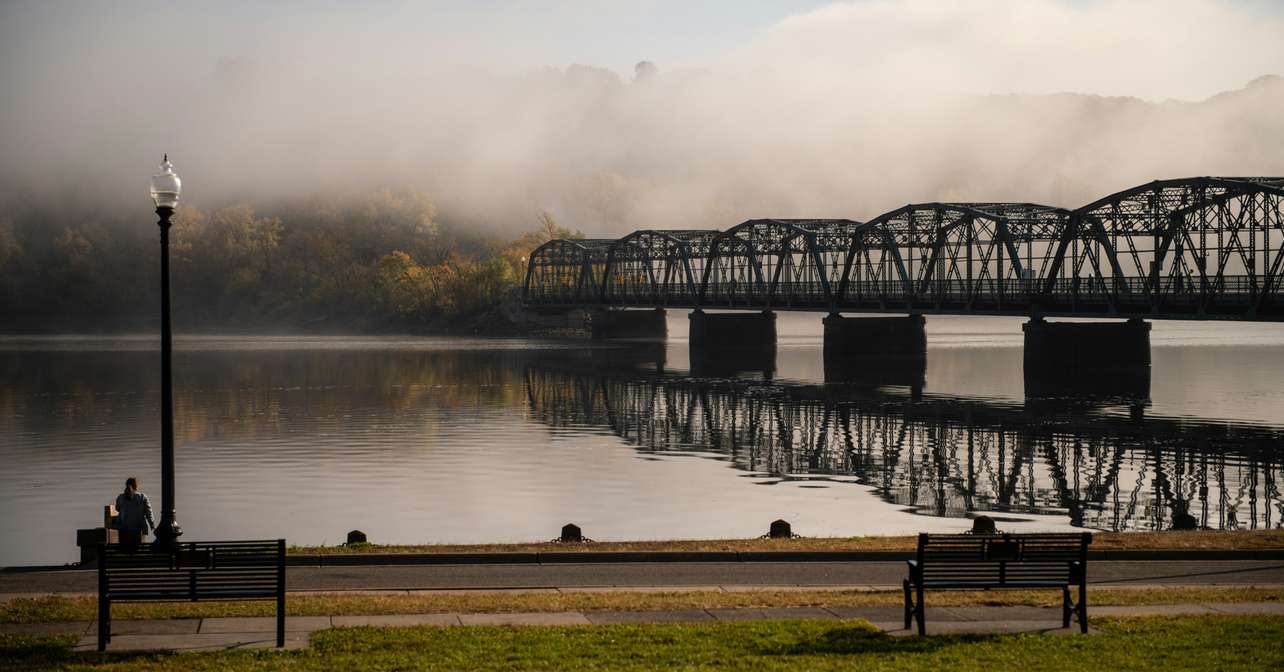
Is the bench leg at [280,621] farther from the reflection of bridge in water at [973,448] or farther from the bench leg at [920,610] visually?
the reflection of bridge in water at [973,448]

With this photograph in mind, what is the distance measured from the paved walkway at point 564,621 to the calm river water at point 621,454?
16.3 meters

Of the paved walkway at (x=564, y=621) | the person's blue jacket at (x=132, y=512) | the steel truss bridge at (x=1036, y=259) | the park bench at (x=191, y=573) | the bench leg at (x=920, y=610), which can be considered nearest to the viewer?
the park bench at (x=191, y=573)

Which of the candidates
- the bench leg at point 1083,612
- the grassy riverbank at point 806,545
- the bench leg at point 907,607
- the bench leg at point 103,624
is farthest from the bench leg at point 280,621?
the bench leg at point 1083,612

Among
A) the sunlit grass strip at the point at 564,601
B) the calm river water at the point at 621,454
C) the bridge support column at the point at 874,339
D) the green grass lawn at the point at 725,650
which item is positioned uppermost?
the bridge support column at the point at 874,339

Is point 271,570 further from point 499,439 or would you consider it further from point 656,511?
point 499,439

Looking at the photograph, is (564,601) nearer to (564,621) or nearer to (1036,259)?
(564,621)

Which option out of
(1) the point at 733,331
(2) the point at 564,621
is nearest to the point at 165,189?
(2) the point at 564,621

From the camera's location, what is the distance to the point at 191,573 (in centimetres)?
1706

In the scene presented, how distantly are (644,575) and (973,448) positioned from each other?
129ft

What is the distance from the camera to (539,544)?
26328 mm

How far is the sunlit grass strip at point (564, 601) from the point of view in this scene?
741 inches

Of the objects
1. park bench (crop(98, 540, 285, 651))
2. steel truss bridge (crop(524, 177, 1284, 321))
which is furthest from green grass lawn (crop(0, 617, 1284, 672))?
steel truss bridge (crop(524, 177, 1284, 321))

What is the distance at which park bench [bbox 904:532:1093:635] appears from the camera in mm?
17797

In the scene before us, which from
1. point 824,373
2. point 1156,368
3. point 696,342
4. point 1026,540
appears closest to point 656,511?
point 1026,540
